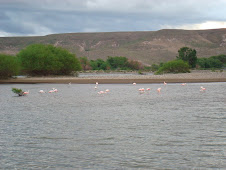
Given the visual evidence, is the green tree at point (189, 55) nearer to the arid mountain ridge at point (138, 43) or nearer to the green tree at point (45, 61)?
the green tree at point (45, 61)

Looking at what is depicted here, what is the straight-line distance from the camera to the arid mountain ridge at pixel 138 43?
514 ft

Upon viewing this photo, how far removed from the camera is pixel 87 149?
1154cm

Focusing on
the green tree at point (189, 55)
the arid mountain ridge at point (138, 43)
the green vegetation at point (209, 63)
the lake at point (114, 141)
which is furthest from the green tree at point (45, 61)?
the arid mountain ridge at point (138, 43)

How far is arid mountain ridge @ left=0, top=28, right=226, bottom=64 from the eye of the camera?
15675cm

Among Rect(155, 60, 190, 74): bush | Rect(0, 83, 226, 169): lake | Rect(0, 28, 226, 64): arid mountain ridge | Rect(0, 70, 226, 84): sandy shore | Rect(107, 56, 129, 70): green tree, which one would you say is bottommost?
Rect(0, 83, 226, 169): lake

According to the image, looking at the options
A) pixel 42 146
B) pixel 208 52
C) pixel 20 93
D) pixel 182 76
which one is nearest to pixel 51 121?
pixel 42 146

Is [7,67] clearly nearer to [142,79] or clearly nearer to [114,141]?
[142,79]

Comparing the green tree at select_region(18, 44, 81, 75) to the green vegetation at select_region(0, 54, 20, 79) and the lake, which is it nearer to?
the green vegetation at select_region(0, 54, 20, 79)

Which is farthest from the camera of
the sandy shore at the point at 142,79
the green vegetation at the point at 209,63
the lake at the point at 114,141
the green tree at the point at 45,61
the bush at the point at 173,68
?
the green vegetation at the point at 209,63

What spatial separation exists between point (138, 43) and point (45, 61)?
113 metres

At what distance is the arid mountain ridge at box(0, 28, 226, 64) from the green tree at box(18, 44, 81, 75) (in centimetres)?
7469

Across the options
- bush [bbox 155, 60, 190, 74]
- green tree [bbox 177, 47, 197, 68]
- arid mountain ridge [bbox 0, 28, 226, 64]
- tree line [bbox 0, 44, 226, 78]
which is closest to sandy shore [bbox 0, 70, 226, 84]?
tree line [bbox 0, 44, 226, 78]

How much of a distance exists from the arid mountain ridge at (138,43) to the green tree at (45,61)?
74.7 m

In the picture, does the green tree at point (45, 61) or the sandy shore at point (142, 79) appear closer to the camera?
the sandy shore at point (142, 79)
